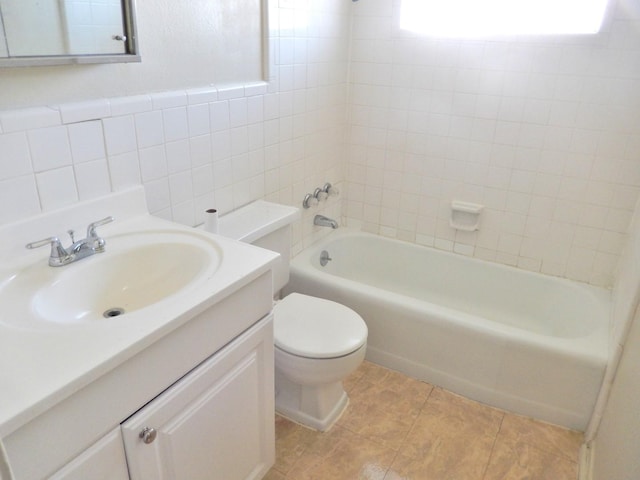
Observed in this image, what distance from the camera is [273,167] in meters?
2.09

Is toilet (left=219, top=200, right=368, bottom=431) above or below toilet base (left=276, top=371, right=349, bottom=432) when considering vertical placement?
above

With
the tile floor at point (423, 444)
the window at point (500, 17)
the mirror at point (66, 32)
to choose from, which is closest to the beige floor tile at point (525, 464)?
the tile floor at point (423, 444)

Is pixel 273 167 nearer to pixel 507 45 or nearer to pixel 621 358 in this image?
pixel 507 45

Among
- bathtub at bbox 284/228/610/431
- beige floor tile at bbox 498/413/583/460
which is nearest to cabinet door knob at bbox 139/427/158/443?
bathtub at bbox 284/228/610/431

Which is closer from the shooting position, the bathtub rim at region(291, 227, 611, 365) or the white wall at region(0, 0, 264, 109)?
the white wall at region(0, 0, 264, 109)

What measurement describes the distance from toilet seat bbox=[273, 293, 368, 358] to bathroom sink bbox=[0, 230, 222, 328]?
0.55 metres

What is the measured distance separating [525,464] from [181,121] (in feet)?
5.66

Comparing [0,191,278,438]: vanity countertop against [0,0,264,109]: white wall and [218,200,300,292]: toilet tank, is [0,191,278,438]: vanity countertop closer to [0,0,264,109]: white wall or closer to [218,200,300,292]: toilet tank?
[0,0,264,109]: white wall

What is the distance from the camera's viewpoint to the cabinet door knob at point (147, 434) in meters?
1.01

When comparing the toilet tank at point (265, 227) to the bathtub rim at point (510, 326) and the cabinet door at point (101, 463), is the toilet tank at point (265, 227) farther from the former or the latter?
the cabinet door at point (101, 463)

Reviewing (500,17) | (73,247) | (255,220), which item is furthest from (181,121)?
(500,17)

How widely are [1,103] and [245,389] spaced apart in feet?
3.07

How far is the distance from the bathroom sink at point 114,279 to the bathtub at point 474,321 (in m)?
1.02

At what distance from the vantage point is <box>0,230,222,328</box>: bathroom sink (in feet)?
3.57
